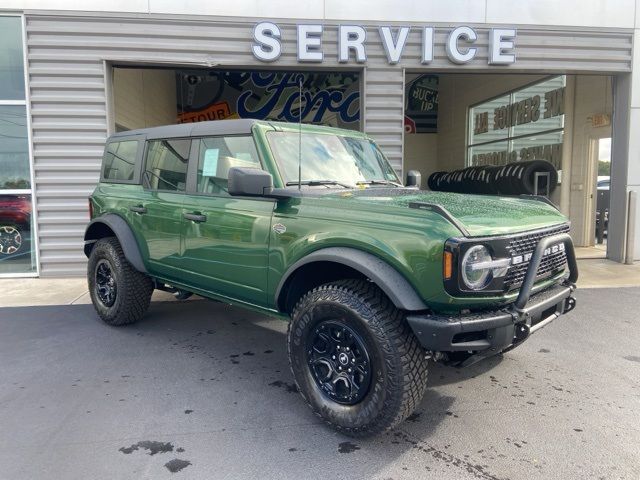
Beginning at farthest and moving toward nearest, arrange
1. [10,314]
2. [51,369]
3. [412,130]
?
1. [412,130]
2. [10,314]
3. [51,369]

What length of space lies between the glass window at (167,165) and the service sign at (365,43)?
3772mm

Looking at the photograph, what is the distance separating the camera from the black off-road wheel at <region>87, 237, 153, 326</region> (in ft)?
16.0

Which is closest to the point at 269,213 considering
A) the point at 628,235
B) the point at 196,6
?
the point at 196,6

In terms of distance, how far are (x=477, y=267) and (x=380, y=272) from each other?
0.52m

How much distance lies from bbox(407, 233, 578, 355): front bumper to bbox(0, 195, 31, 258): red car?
282 inches

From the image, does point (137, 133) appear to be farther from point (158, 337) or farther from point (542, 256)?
point (542, 256)

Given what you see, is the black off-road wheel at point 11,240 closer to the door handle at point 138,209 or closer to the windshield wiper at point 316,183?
the door handle at point 138,209

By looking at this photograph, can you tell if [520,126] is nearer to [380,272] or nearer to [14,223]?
[14,223]

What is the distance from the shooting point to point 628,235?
8625mm

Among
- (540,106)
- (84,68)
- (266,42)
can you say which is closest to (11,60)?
(84,68)

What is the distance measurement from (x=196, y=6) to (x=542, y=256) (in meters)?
6.84

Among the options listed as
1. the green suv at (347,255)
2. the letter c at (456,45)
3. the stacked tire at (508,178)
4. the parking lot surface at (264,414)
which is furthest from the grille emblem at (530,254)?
the stacked tire at (508,178)

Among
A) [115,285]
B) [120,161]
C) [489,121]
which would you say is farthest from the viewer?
[489,121]

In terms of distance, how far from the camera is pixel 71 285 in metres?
7.25
